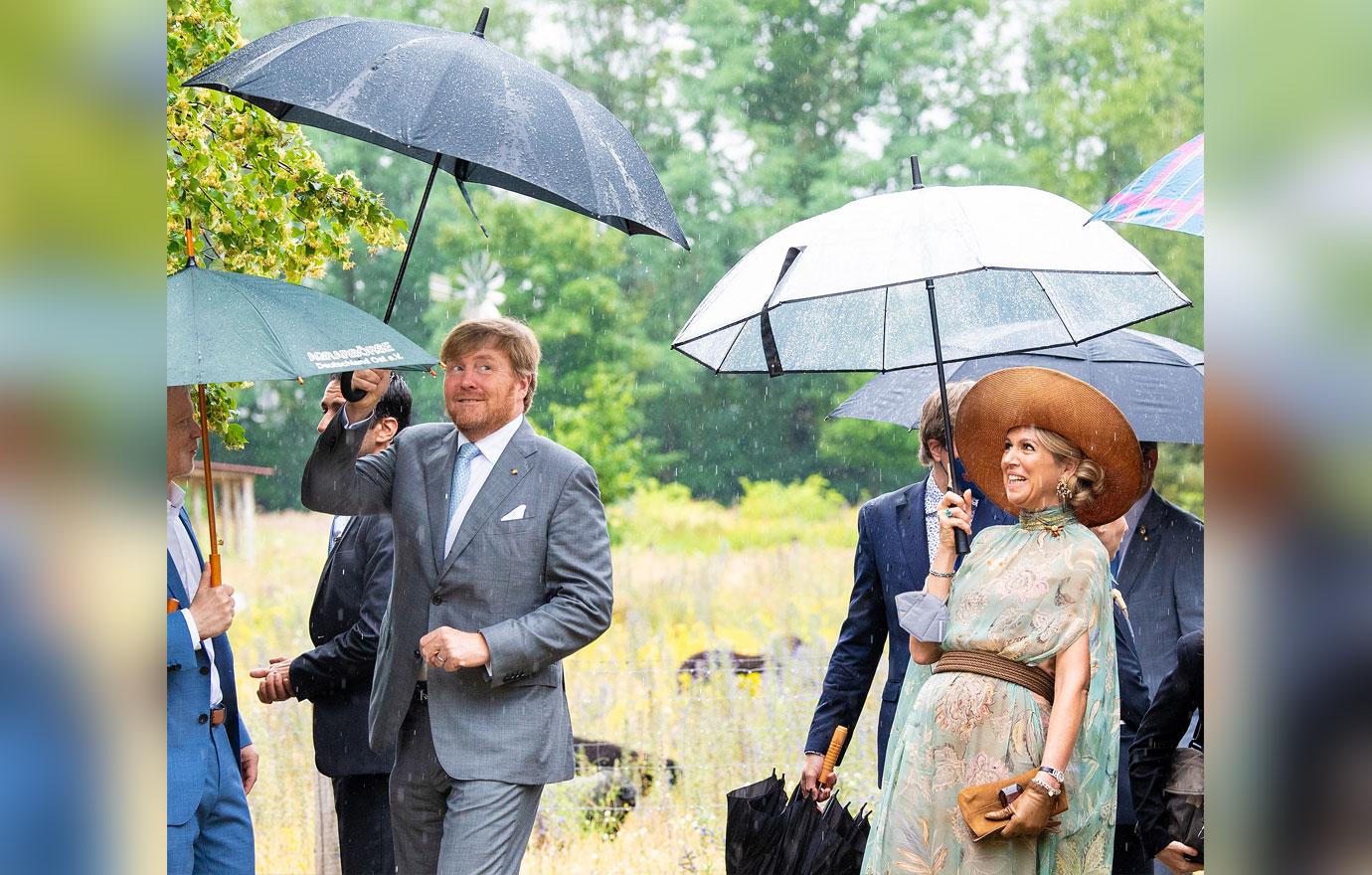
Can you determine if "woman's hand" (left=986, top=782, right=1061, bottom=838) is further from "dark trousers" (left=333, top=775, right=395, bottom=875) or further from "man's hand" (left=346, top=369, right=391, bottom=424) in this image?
"dark trousers" (left=333, top=775, right=395, bottom=875)

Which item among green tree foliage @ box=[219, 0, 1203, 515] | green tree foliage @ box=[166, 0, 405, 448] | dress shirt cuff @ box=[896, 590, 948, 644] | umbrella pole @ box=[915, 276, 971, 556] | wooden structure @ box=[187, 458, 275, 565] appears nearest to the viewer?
dress shirt cuff @ box=[896, 590, 948, 644]

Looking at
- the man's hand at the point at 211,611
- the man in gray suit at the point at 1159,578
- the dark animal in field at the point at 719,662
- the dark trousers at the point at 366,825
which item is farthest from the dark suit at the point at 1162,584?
the dark animal in field at the point at 719,662

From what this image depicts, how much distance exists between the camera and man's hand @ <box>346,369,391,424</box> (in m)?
4.08

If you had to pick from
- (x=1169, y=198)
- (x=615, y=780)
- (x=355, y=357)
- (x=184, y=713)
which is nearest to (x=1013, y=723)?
(x=1169, y=198)

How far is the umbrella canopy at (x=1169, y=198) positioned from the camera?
325cm

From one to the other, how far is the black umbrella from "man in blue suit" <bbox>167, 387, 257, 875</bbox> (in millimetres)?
747

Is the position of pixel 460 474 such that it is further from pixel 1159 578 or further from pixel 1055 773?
pixel 1159 578

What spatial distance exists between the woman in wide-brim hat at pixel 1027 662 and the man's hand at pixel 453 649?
3.61 feet

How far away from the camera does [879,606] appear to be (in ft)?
14.3

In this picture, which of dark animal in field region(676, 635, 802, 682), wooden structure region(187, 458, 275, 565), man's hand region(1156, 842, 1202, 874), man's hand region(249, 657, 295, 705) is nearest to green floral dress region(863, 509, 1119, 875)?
man's hand region(1156, 842, 1202, 874)

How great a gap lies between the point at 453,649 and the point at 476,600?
256mm
